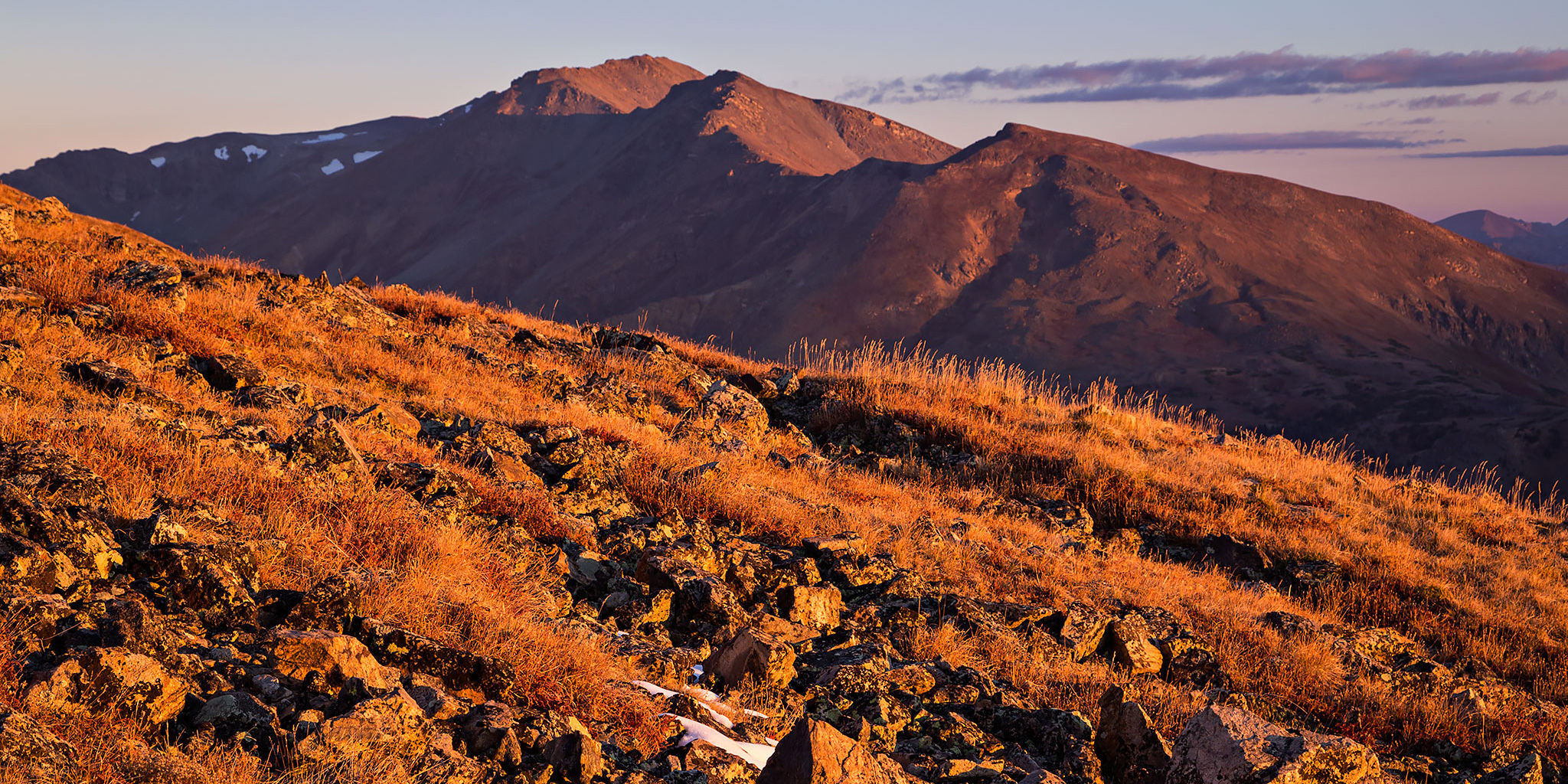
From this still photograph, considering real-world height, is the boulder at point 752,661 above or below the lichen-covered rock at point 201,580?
below

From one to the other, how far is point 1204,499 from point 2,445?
10.3 m

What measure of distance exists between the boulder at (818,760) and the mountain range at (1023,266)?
56.8m

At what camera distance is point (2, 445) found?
4246 mm

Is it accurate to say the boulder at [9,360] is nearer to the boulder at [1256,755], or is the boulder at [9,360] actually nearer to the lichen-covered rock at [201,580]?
the lichen-covered rock at [201,580]

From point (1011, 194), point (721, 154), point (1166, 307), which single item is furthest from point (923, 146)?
point (1166, 307)

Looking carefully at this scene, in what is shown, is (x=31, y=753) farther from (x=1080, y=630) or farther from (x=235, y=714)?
(x=1080, y=630)

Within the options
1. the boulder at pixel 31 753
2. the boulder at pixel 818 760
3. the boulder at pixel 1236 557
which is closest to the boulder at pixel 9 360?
the boulder at pixel 31 753

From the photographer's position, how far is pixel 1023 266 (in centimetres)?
8212

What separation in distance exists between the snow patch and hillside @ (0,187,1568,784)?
32 mm

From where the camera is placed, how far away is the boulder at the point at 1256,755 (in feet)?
10.7

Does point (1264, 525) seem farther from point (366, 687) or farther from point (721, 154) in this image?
point (721, 154)

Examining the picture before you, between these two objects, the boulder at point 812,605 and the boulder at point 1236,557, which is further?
the boulder at point 1236,557

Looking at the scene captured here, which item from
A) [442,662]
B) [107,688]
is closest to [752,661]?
[442,662]

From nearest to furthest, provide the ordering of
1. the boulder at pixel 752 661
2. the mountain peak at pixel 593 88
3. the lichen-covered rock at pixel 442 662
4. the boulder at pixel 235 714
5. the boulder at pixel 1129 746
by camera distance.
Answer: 1. the boulder at pixel 235 714
2. the lichen-covered rock at pixel 442 662
3. the boulder at pixel 1129 746
4. the boulder at pixel 752 661
5. the mountain peak at pixel 593 88
